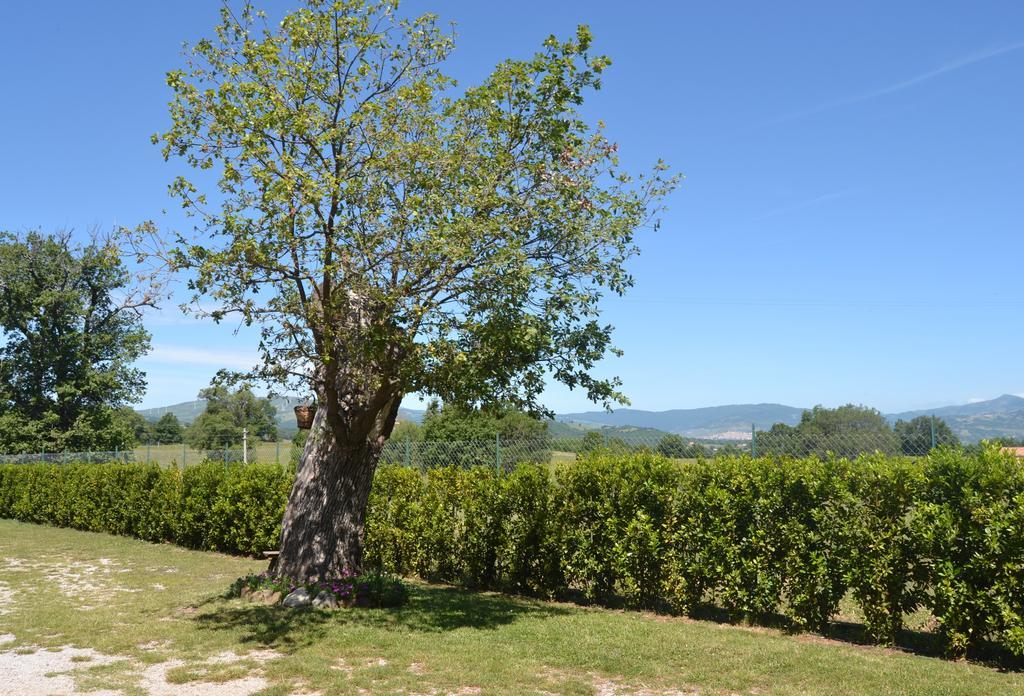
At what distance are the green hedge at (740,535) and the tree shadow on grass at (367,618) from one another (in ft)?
3.12

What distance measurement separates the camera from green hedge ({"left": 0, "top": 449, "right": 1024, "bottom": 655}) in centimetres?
683

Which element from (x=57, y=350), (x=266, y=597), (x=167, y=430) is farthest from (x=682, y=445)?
(x=167, y=430)

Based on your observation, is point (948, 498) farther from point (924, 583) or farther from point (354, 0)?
point (354, 0)

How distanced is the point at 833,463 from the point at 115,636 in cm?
755

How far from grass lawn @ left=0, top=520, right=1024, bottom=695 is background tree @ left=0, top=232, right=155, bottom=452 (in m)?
36.3

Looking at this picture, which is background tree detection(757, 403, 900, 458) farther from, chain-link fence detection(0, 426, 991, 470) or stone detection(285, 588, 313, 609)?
stone detection(285, 588, 313, 609)

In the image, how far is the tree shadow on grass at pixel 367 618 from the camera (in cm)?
781

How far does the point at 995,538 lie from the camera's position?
262 inches

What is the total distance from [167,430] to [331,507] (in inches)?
4583

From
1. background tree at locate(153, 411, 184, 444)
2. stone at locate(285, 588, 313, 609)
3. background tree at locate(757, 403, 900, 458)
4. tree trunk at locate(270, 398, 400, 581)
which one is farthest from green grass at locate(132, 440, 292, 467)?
background tree at locate(153, 411, 184, 444)

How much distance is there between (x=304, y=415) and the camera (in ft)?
34.6

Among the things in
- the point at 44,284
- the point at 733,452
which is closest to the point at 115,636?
the point at 733,452

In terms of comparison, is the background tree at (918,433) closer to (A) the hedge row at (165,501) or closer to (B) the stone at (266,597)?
(B) the stone at (266,597)

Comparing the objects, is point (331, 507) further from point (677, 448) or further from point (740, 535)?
point (740, 535)
